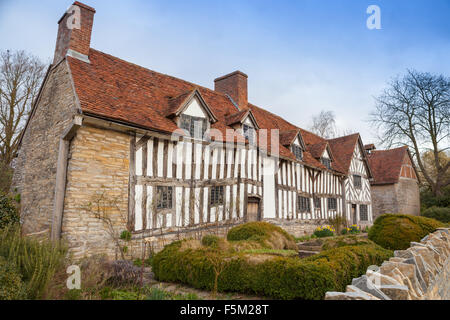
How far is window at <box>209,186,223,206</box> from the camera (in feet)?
36.5

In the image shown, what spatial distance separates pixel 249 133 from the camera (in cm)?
1339

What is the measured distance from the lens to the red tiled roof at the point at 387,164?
79.8 feet

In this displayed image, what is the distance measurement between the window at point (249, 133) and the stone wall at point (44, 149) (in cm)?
711

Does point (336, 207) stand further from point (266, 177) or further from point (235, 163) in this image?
point (235, 163)

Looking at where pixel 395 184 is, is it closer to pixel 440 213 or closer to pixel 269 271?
pixel 440 213

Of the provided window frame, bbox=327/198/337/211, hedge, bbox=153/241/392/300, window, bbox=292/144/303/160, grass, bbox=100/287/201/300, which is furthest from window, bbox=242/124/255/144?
grass, bbox=100/287/201/300

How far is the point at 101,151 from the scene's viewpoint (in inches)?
328

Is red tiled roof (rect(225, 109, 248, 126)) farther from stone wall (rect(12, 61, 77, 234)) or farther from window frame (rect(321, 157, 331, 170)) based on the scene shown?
window frame (rect(321, 157, 331, 170))

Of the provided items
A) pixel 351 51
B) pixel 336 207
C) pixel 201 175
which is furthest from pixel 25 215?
pixel 336 207

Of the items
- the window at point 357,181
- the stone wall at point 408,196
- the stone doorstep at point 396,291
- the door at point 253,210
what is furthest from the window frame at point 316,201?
the stone doorstep at point 396,291

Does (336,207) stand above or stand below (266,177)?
below

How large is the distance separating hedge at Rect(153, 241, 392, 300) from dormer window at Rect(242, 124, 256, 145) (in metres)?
7.87

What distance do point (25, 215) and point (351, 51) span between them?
37.8ft

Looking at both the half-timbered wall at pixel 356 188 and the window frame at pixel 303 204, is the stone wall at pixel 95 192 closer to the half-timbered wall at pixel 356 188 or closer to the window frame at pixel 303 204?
the window frame at pixel 303 204
